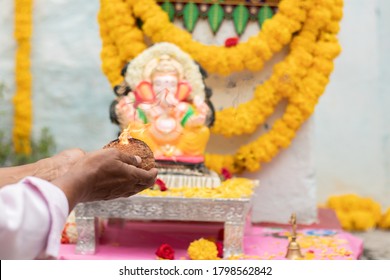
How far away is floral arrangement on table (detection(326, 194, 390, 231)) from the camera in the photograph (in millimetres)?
4523

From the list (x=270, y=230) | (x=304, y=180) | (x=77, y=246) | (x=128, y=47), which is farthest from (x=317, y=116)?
(x=77, y=246)

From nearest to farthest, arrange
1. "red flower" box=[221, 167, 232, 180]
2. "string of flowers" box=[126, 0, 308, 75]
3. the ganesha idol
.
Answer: the ganesha idol, "red flower" box=[221, 167, 232, 180], "string of flowers" box=[126, 0, 308, 75]

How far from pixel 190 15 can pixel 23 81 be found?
4.07 ft

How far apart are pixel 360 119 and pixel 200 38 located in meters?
1.28

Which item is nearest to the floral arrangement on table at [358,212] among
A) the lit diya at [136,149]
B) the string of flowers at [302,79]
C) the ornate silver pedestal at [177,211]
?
the string of flowers at [302,79]

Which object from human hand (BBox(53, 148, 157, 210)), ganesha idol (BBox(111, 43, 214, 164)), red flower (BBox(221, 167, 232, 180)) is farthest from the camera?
red flower (BBox(221, 167, 232, 180))

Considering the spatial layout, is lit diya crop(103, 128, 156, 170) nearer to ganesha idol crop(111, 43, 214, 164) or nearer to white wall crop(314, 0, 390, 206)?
ganesha idol crop(111, 43, 214, 164)

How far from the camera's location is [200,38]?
4.25 meters

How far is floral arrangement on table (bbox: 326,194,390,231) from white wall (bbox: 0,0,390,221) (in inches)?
2.7

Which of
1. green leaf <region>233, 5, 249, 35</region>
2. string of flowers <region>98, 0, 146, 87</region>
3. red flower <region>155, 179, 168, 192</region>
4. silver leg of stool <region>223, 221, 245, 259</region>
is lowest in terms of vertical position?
silver leg of stool <region>223, 221, 245, 259</region>

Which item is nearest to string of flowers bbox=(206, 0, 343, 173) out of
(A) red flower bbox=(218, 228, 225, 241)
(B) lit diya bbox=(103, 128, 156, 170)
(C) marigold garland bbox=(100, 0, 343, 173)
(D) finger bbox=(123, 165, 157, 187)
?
(C) marigold garland bbox=(100, 0, 343, 173)

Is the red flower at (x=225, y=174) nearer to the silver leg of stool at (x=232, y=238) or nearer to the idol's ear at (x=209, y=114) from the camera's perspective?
the idol's ear at (x=209, y=114)

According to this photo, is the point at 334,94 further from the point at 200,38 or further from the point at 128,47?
the point at 128,47

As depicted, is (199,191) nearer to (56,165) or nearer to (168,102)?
(168,102)
